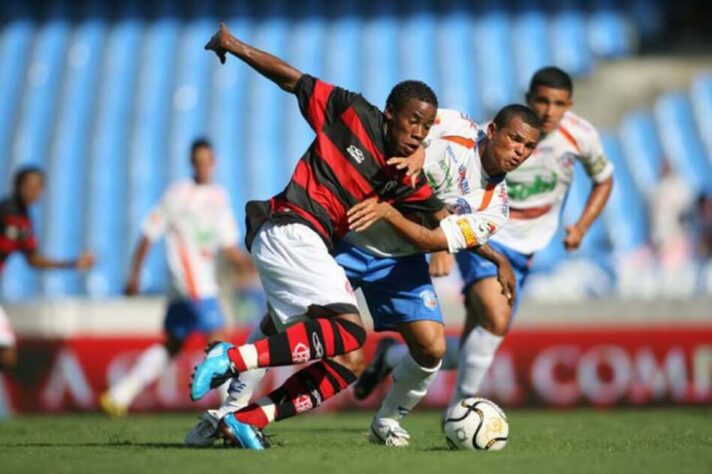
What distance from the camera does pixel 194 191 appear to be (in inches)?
531

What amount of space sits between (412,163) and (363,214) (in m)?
0.44

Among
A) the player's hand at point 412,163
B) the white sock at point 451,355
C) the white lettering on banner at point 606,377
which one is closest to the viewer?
the player's hand at point 412,163

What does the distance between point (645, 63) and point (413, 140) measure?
15.3 metres

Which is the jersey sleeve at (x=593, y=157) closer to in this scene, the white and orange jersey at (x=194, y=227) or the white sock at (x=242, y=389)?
the white sock at (x=242, y=389)


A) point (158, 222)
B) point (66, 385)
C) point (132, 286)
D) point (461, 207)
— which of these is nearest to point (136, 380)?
point (132, 286)

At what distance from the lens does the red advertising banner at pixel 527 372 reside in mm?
15086

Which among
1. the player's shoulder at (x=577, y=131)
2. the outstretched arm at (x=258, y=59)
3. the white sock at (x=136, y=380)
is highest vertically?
the outstretched arm at (x=258, y=59)

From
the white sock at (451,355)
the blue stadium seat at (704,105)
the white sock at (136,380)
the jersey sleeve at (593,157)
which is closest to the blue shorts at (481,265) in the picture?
the white sock at (451,355)

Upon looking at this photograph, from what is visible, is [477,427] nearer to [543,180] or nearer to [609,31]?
[543,180]

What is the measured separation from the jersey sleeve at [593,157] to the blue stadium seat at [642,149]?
902 cm

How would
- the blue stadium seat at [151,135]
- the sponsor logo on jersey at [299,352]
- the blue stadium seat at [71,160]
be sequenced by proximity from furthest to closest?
1. the blue stadium seat at [71,160]
2. the blue stadium seat at [151,135]
3. the sponsor logo on jersey at [299,352]

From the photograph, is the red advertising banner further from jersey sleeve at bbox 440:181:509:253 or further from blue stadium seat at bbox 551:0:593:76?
blue stadium seat at bbox 551:0:593:76

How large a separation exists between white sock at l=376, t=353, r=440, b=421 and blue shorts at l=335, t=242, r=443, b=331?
301 millimetres

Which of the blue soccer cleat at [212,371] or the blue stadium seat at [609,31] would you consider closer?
the blue soccer cleat at [212,371]
